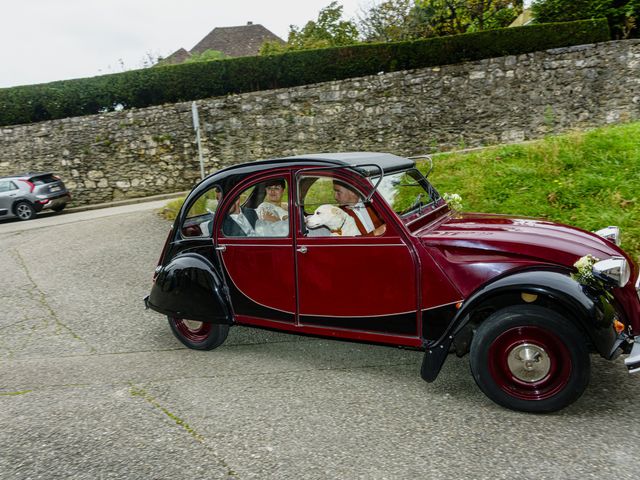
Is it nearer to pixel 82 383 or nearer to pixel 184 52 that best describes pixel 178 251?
pixel 82 383

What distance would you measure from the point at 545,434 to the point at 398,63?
16286mm

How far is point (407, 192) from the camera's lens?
4590 millimetres

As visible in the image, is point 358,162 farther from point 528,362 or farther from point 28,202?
point 28,202

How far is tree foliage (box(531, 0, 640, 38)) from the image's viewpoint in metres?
16.6

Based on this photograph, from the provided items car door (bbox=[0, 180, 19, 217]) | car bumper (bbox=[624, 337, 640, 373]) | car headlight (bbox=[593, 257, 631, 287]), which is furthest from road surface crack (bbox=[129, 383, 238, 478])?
car door (bbox=[0, 180, 19, 217])

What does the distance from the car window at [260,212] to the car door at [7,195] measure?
51.7ft

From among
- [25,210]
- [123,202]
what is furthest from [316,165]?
[25,210]

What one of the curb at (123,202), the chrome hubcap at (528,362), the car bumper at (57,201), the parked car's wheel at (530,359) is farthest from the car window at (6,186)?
the chrome hubcap at (528,362)

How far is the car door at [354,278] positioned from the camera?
12.8 feet

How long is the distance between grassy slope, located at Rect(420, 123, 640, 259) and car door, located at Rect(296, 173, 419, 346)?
13.0 feet

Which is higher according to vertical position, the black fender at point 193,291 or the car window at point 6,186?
the black fender at point 193,291

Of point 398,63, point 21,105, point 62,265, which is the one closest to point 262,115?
point 398,63

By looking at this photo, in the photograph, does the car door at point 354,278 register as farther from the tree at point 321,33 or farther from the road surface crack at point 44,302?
the tree at point 321,33

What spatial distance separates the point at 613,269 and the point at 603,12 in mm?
16803
